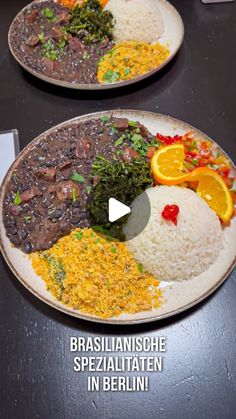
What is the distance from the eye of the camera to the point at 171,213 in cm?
165

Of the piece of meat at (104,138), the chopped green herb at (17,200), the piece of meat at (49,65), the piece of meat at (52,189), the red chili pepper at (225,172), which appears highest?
the piece of meat at (49,65)

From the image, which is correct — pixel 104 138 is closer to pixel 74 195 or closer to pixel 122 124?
pixel 122 124

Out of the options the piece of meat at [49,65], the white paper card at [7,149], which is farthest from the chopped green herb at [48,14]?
the white paper card at [7,149]

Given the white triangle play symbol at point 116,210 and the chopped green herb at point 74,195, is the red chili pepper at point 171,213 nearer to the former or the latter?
the white triangle play symbol at point 116,210

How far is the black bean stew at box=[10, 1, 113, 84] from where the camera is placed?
2291 millimetres

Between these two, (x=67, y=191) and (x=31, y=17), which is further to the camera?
(x=31, y=17)

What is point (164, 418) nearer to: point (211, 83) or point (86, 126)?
point (86, 126)

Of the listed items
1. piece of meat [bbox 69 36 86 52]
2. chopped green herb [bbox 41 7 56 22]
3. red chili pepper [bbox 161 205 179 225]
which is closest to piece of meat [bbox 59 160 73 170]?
red chili pepper [bbox 161 205 179 225]

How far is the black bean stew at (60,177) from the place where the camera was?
173cm

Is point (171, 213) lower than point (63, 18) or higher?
lower

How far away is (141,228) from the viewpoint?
1698 millimetres

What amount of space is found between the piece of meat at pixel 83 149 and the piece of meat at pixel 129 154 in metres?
0.16

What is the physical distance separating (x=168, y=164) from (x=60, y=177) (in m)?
0.46

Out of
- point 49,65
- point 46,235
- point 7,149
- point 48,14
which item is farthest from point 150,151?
point 48,14
